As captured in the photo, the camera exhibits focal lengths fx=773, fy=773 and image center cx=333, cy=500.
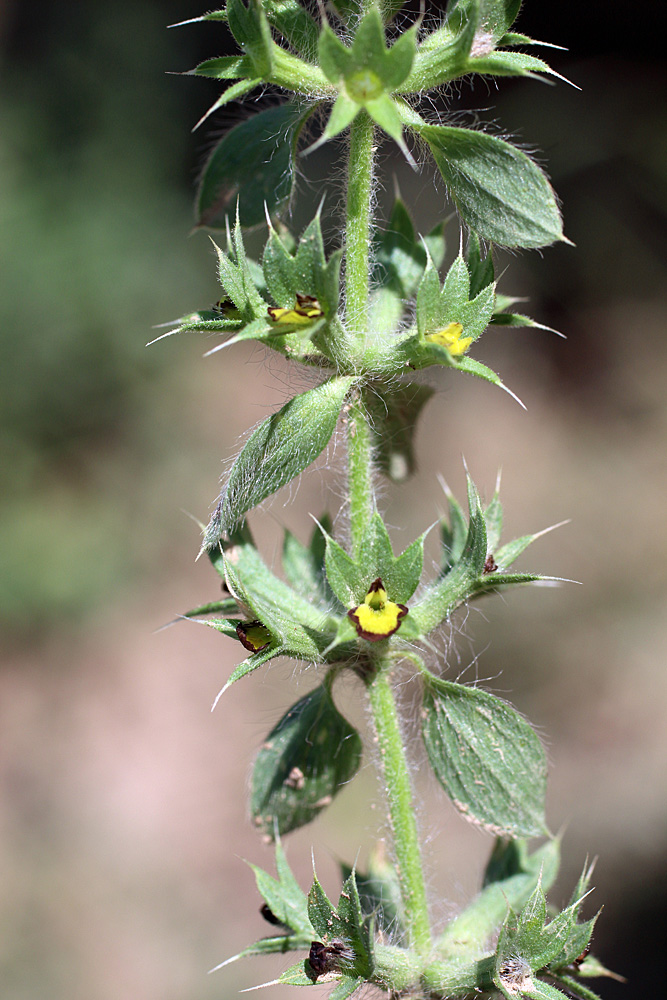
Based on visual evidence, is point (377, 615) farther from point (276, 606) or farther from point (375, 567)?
point (276, 606)

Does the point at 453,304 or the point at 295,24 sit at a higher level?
the point at 295,24

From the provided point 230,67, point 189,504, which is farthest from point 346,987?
point 189,504

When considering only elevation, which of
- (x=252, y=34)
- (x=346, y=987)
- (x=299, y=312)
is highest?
(x=252, y=34)

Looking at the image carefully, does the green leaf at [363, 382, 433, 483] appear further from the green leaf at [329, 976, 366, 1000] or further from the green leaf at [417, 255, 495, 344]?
the green leaf at [329, 976, 366, 1000]

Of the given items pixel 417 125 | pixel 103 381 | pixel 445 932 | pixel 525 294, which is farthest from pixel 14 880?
pixel 525 294

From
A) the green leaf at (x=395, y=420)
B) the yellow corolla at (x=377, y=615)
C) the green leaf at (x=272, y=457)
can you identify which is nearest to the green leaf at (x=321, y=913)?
the yellow corolla at (x=377, y=615)
